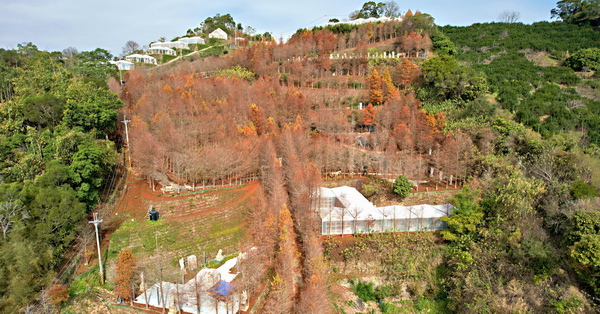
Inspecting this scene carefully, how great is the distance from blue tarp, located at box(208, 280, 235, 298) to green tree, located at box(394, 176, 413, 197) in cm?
1188

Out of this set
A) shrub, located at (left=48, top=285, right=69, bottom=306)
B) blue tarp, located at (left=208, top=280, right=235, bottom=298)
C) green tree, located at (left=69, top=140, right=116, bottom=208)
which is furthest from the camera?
green tree, located at (left=69, top=140, right=116, bottom=208)

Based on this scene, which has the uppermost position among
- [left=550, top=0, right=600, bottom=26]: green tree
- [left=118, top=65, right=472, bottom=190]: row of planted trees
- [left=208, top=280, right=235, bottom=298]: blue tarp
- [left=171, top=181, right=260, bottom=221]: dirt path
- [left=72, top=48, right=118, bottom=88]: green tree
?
[left=550, top=0, right=600, bottom=26]: green tree

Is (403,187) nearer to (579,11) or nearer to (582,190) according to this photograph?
(582,190)

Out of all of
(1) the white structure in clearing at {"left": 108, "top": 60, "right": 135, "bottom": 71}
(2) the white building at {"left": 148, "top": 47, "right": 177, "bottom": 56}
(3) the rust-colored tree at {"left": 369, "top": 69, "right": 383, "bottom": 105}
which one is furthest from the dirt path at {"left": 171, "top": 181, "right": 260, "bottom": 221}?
(2) the white building at {"left": 148, "top": 47, "right": 177, "bottom": 56}

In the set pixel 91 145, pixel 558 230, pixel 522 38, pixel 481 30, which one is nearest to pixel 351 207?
pixel 558 230

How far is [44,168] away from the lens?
19.3 metres

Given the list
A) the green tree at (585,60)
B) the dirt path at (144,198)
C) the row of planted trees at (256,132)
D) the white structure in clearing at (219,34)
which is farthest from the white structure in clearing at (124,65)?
the green tree at (585,60)

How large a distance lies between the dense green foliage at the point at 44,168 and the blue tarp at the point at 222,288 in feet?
21.2

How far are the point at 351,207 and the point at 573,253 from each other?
9961 millimetres

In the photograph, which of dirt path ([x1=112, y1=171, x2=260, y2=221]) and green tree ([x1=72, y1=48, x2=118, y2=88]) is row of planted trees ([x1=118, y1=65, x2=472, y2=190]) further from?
green tree ([x1=72, y1=48, x2=118, y2=88])

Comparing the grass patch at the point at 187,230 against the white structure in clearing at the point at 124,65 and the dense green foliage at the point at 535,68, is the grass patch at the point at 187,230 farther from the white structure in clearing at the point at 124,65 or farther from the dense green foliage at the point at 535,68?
the white structure in clearing at the point at 124,65

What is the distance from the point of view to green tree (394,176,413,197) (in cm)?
2178

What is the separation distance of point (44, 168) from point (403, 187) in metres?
20.1

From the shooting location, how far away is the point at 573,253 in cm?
1412
